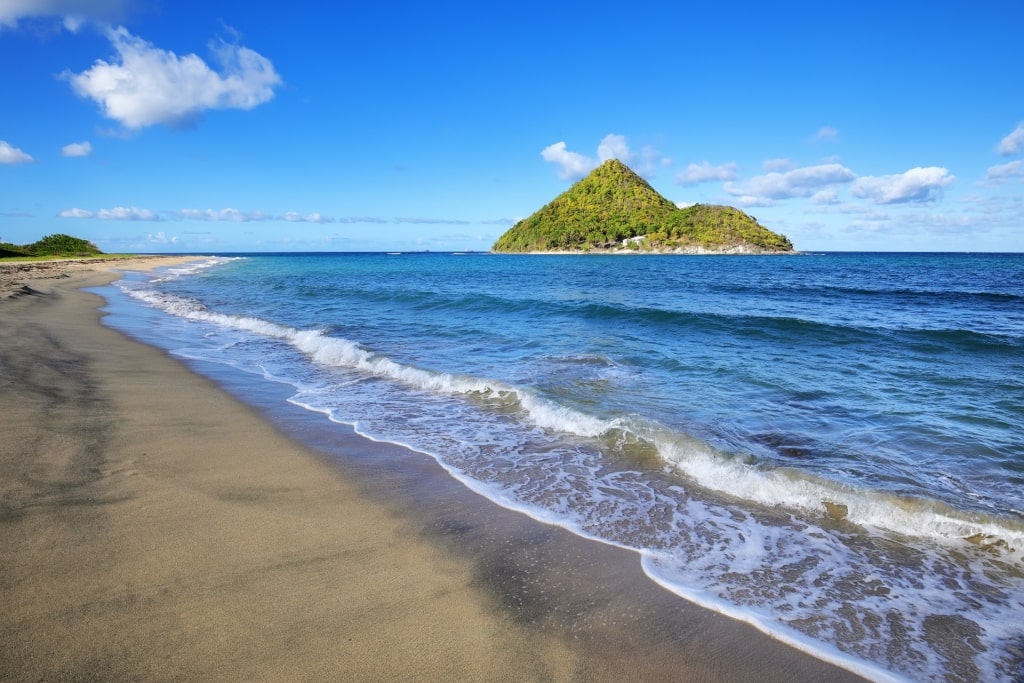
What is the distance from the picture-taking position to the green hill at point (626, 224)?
13288 centimetres

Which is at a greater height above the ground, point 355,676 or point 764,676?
point 355,676

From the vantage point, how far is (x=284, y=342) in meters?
15.2

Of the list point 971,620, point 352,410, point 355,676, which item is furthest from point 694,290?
point 355,676

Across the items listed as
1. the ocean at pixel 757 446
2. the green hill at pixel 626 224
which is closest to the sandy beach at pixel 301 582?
the ocean at pixel 757 446

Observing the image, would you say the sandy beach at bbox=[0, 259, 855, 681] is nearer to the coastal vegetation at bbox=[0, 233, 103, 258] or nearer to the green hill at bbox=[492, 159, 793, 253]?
the coastal vegetation at bbox=[0, 233, 103, 258]

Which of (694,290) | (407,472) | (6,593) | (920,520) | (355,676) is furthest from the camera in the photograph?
(694,290)

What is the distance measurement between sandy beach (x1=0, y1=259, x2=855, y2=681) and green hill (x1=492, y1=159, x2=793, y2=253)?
451ft

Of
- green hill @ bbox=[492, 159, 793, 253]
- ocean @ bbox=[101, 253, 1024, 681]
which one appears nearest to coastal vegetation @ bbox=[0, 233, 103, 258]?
ocean @ bbox=[101, 253, 1024, 681]

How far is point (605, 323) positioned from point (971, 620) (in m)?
16.0

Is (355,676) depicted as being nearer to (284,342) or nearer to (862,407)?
(862,407)

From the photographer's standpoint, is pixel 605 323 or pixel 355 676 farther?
pixel 605 323

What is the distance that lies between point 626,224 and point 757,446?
151 meters

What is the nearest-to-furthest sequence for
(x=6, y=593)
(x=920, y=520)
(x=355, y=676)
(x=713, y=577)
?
1. (x=355, y=676)
2. (x=6, y=593)
3. (x=713, y=577)
4. (x=920, y=520)

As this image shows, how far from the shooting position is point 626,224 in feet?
492
